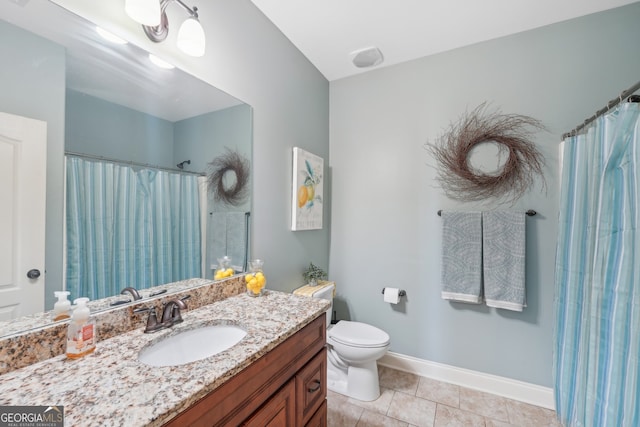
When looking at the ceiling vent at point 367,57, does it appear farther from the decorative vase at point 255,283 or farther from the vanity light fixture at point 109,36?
the decorative vase at point 255,283

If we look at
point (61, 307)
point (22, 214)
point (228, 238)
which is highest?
point (22, 214)

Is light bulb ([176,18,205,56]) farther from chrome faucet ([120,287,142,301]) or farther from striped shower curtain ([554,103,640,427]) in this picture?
striped shower curtain ([554,103,640,427])

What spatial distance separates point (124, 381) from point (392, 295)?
186 centimetres

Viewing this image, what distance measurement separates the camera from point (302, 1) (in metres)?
1.63

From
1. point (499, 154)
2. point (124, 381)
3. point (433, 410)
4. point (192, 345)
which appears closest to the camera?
point (124, 381)

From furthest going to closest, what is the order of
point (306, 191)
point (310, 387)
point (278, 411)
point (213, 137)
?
point (306, 191)
point (213, 137)
point (310, 387)
point (278, 411)

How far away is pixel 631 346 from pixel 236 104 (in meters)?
2.02

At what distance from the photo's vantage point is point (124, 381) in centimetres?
67

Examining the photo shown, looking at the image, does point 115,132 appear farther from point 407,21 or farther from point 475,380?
point 475,380

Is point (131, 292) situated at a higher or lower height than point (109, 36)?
lower

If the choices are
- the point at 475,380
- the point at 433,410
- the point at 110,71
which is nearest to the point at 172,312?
the point at 110,71

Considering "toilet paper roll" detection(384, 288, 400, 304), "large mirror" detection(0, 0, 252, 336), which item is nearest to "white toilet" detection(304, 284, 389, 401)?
"toilet paper roll" detection(384, 288, 400, 304)

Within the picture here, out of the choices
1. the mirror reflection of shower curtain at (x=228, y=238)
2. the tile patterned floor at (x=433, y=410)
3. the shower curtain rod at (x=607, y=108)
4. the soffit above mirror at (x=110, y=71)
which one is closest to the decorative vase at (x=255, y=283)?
the mirror reflection of shower curtain at (x=228, y=238)

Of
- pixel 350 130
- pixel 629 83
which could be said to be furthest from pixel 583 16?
pixel 350 130
